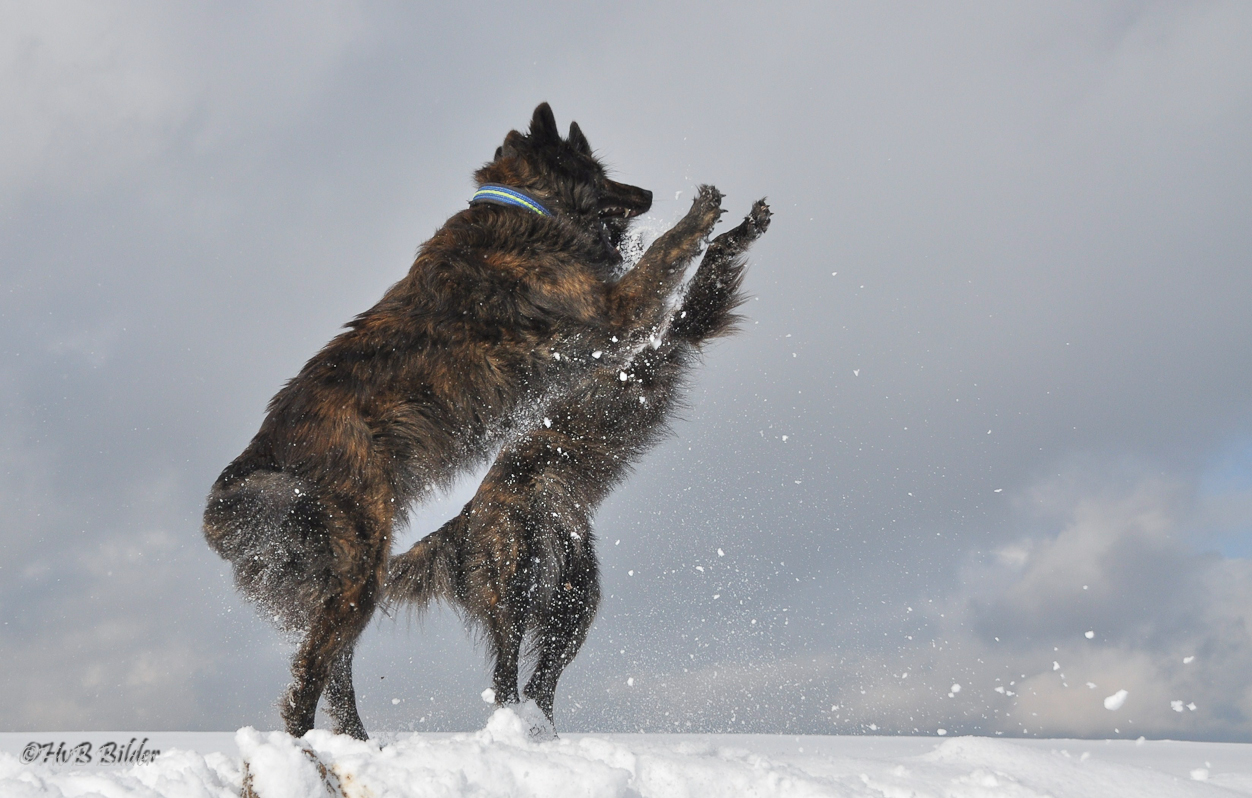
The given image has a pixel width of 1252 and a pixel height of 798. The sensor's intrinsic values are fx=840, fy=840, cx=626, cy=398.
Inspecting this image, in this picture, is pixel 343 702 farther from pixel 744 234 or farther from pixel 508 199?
pixel 744 234

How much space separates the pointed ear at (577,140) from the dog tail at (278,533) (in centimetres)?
228

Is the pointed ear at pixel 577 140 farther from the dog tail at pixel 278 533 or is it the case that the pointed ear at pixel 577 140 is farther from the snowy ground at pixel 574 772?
the snowy ground at pixel 574 772

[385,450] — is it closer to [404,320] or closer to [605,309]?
[404,320]

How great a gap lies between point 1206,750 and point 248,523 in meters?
5.53

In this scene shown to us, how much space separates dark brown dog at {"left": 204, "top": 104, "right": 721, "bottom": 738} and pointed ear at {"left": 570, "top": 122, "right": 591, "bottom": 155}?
62 cm

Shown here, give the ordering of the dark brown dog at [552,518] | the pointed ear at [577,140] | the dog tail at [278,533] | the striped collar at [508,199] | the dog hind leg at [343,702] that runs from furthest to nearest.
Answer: the pointed ear at [577,140], the dark brown dog at [552,518], the striped collar at [508,199], the dog hind leg at [343,702], the dog tail at [278,533]

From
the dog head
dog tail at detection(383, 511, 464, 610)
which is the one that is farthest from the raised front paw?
dog tail at detection(383, 511, 464, 610)

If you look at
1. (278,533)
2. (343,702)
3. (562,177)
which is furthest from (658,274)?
(343,702)

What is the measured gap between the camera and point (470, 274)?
11.7 ft

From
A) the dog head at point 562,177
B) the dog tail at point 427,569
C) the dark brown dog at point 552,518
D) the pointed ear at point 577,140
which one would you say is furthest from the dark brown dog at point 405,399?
the dog tail at point 427,569

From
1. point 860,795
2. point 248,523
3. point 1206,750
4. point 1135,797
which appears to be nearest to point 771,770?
point 860,795

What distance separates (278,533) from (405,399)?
0.70 m

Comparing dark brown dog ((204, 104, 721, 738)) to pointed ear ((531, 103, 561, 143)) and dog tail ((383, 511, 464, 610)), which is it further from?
dog tail ((383, 511, 464, 610))

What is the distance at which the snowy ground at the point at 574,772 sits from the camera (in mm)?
1934
